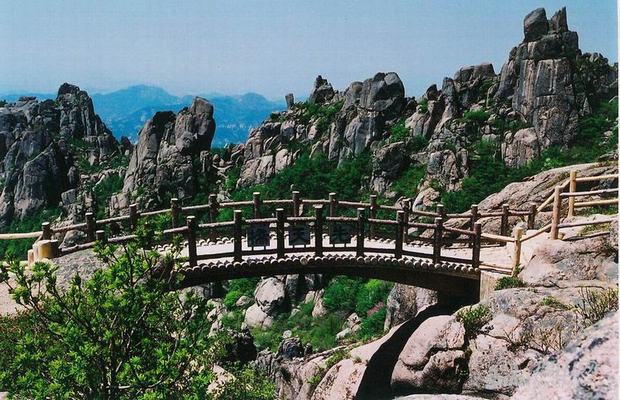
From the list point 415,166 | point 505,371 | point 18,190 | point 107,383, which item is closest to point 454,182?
point 415,166

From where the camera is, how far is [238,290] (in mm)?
34750

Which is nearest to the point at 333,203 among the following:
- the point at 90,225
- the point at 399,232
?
the point at 399,232

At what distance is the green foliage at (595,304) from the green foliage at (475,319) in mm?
1673

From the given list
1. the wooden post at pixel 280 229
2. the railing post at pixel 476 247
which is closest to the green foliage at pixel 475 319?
the railing post at pixel 476 247

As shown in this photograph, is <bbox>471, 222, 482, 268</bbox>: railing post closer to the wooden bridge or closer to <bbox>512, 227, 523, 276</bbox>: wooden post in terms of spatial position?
the wooden bridge

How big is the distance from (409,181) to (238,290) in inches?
535

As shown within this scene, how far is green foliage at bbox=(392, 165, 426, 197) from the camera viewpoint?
34.3 meters

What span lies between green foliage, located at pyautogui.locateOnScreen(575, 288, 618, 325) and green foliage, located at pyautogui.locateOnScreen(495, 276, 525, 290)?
2399mm

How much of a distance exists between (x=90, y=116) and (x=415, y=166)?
48.8m

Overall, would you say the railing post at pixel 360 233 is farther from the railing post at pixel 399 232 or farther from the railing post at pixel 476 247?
the railing post at pixel 476 247

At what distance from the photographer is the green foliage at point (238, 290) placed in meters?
33.6

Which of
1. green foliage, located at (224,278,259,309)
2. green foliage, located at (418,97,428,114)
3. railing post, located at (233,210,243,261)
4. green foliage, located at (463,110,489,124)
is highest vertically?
green foliage, located at (418,97,428,114)

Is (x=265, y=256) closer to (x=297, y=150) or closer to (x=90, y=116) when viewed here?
(x=297, y=150)

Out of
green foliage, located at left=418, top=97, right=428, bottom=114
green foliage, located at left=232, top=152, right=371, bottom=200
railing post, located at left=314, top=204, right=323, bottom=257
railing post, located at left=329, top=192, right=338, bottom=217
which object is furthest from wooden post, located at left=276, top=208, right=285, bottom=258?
green foliage, located at left=418, top=97, right=428, bottom=114
